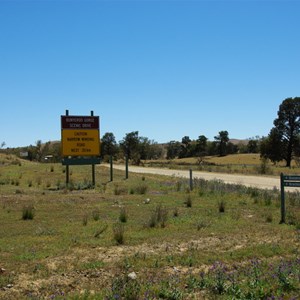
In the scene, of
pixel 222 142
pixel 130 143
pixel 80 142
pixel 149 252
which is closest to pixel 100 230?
pixel 149 252

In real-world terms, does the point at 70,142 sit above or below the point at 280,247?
above

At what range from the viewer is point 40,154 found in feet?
267

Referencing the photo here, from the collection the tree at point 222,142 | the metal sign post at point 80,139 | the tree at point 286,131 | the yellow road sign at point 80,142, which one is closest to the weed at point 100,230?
the metal sign post at point 80,139

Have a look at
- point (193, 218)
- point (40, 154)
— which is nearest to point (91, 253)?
point (193, 218)

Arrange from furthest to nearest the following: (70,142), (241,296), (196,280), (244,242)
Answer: (70,142)
(244,242)
(196,280)
(241,296)

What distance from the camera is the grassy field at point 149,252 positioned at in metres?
6.08

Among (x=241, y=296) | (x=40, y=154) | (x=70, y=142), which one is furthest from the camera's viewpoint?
(x=40, y=154)

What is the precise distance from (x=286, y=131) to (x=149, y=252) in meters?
65.6

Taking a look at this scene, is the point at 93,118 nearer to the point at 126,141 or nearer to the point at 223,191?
the point at 223,191

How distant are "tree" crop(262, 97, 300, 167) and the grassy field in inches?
2194

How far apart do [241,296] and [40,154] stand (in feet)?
259

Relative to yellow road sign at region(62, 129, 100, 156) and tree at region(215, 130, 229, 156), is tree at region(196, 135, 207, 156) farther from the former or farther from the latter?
yellow road sign at region(62, 129, 100, 156)

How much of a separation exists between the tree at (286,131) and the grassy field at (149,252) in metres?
55.7

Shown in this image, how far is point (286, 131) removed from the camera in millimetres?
69875
